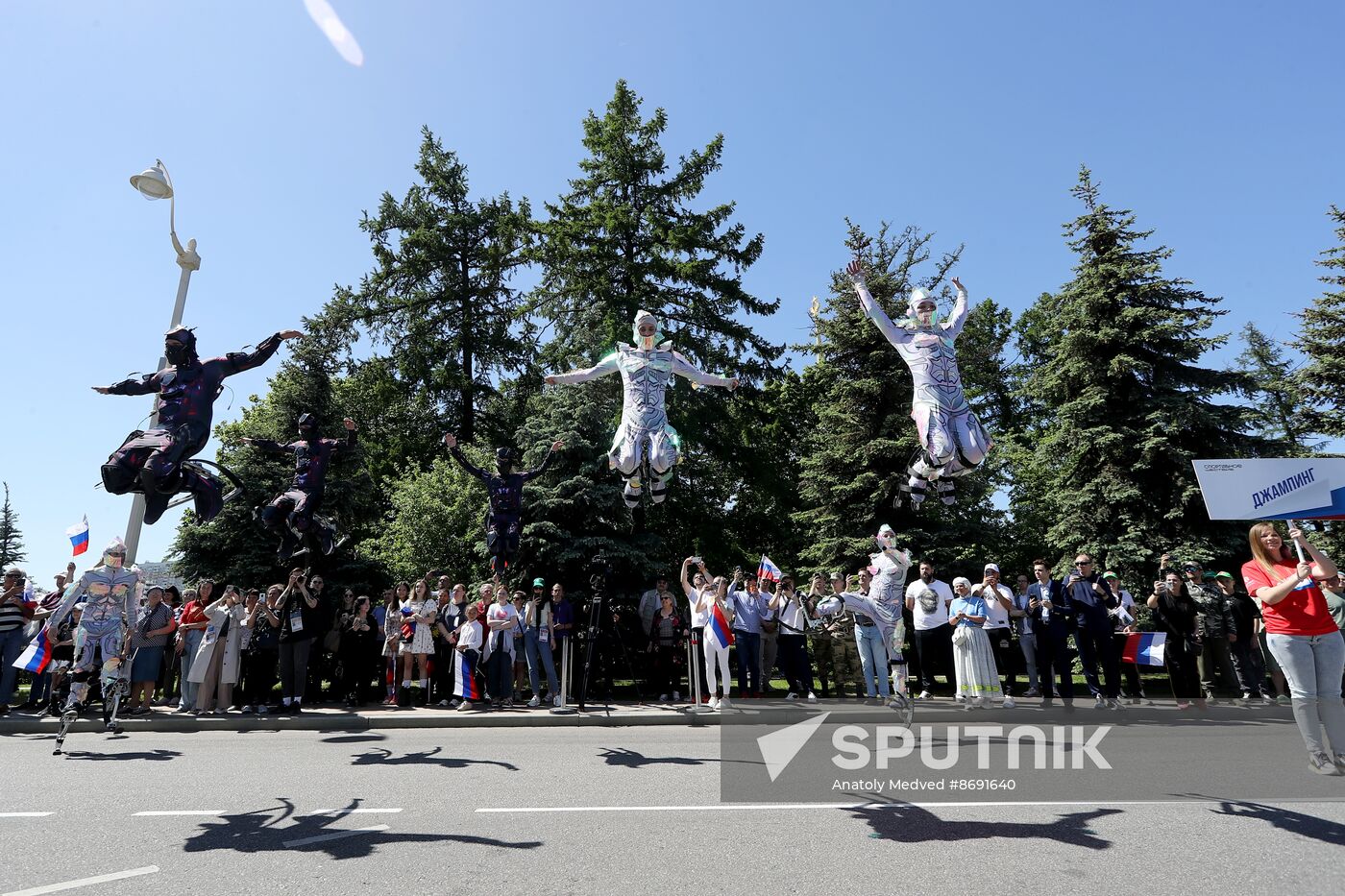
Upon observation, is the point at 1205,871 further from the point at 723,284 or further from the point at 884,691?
the point at 723,284

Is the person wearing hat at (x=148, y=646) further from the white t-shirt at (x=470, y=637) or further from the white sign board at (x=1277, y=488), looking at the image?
the white sign board at (x=1277, y=488)

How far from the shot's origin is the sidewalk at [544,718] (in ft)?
33.4

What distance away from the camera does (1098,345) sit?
61.5 feet

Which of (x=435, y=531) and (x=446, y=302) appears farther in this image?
(x=446, y=302)

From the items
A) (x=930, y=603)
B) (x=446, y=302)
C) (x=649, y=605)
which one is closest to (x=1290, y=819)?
(x=930, y=603)

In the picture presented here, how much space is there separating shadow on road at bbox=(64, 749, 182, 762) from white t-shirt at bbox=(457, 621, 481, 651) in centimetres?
403

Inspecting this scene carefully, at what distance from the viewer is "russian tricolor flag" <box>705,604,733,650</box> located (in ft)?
34.6

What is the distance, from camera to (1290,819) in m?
5.10

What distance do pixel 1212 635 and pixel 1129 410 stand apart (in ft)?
26.0

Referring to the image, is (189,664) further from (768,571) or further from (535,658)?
(768,571)

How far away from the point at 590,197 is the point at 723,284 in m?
4.73

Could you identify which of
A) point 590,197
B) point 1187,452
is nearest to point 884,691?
point 1187,452

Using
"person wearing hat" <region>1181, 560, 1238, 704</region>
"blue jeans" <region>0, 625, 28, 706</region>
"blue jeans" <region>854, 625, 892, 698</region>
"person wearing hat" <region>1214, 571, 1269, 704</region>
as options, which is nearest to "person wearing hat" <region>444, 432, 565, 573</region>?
"blue jeans" <region>854, 625, 892, 698</region>

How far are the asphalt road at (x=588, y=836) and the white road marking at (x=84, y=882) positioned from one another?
0.11 feet
